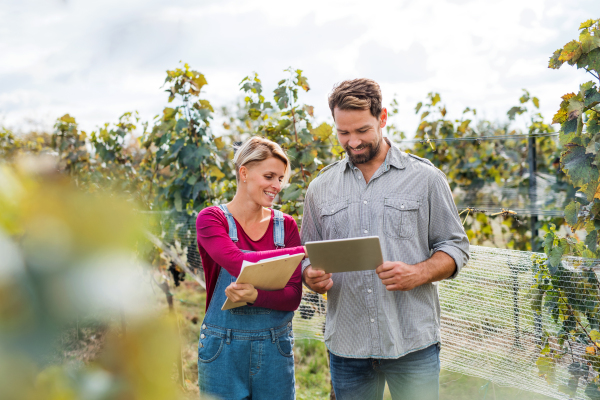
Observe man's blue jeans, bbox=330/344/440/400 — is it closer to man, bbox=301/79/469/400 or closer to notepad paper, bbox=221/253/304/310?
man, bbox=301/79/469/400

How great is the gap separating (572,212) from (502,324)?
2.20 feet

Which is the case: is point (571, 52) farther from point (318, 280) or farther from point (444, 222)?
point (318, 280)

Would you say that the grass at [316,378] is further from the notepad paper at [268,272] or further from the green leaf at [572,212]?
the green leaf at [572,212]

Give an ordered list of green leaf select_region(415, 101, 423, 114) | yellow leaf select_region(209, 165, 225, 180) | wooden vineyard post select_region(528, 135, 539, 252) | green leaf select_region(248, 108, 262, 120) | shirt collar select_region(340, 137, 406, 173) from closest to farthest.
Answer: shirt collar select_region(340, 137, 406, 173), green leaf select_region(248, 108, 262, 120), yellow leaf select_region(209, 165, 225, 180), wooden vineyard post select_region(528, 135, 539, 252), green leaf select_region(415, 101, 423, 114)

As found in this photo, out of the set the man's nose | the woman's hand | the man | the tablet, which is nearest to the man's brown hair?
the man

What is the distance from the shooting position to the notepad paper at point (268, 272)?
4.89 ft

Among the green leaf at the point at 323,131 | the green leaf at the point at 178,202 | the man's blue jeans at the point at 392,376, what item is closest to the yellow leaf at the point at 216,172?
the green leaf at the point at 178,202

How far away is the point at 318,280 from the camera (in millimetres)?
1710

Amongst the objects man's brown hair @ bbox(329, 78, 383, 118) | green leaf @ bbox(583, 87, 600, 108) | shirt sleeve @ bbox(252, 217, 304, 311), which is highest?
man's brown hair @ bbox(329, 78, 383, 118)

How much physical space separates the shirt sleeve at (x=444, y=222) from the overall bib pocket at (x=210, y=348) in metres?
0.86

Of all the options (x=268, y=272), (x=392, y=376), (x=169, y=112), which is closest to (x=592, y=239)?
(x=392, y=376)

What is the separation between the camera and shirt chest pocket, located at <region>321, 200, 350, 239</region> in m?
1.82

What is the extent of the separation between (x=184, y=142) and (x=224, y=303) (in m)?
2.40

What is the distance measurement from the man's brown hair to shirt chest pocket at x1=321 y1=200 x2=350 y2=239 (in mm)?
367
